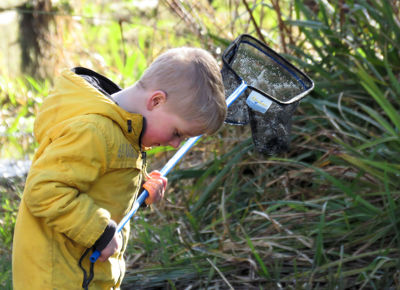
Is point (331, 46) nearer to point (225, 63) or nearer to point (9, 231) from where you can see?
point (225, 63)

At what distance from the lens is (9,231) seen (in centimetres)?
313

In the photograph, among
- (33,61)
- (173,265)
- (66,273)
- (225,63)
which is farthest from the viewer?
(33,61)

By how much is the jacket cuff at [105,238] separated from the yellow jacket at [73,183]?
0.03m

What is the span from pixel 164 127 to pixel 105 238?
0.41 meters

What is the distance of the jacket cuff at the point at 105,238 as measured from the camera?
193 centimetres

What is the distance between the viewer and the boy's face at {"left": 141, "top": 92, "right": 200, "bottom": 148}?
6.61 ft

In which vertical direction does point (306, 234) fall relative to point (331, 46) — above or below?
below

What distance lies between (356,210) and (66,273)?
149 centimetres

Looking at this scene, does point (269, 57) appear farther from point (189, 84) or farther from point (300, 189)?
point (300, 189)

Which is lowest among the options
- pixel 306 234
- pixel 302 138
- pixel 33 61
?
pixel 33 61

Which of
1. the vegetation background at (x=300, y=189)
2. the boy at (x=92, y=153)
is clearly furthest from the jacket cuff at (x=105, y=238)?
the vegetation background at (x=300, y=189)

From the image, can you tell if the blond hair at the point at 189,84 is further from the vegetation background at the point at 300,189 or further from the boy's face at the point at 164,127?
the vegetation background at the point at 300,189

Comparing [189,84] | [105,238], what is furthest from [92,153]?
[189,84]

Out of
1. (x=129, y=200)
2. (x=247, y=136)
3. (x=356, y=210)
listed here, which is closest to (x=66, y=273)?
(x=129, y=200)
